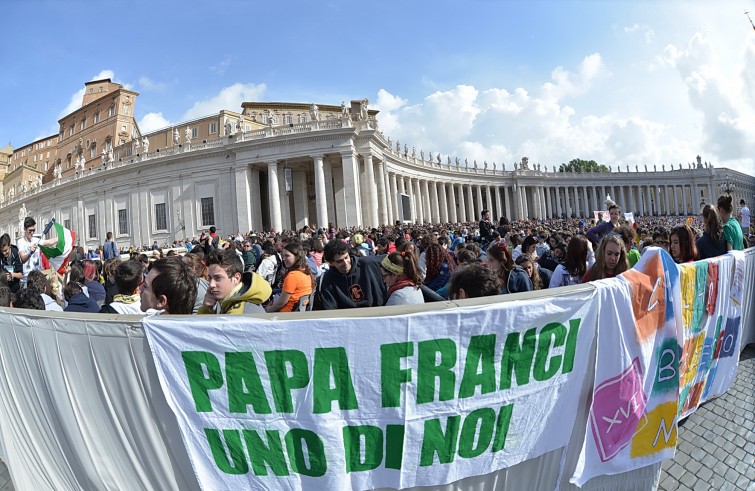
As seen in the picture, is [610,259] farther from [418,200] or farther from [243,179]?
[418,200]

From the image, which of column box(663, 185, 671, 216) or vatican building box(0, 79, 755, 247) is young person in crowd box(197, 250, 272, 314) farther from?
column box(663, 185, 671, 216)

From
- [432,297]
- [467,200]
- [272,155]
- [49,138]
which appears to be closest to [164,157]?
[272,155]

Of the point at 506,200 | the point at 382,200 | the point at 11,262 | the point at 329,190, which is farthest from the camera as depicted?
the point at 506,200

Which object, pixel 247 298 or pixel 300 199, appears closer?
pixel 247 298

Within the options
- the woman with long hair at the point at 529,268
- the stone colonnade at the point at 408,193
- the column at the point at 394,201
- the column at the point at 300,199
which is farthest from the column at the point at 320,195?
the woman with long hair at the point at 529,268

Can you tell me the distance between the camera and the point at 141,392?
8.42 feet

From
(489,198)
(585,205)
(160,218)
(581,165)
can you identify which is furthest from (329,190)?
(581,165)

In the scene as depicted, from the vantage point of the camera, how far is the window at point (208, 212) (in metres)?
40.8

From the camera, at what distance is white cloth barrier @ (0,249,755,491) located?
8.43ft

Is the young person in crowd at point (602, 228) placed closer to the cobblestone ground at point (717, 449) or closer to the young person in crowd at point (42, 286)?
the cobblestone ground at point (717, 449)

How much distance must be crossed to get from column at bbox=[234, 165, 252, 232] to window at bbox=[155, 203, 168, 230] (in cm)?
975

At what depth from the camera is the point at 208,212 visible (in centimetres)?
4094

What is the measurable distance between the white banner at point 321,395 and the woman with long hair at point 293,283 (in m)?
2.52

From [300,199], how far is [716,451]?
4110cm
